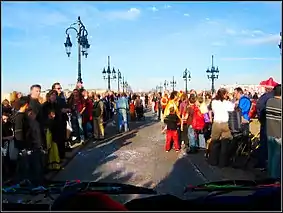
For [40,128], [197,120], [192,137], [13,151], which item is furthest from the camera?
[192,137]

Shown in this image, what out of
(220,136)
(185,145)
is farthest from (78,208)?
(185,145)

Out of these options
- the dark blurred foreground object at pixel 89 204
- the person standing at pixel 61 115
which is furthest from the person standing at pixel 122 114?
the dark blurred foreground object at pixel 89 204

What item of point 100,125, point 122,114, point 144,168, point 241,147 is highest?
point 122,114

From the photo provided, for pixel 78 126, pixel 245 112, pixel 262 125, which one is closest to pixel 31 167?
pixel 262 125

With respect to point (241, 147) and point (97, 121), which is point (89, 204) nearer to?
point (241, 147)

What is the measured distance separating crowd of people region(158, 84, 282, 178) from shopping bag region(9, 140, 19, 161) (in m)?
2.90

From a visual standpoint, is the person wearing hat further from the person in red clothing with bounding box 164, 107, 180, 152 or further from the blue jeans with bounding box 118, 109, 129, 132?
the blue jeans with bounding box 118, 109, 129, 132

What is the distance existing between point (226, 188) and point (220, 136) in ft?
13.5

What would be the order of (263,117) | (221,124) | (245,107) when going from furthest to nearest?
(245,107) → (221,124) → (263,117)

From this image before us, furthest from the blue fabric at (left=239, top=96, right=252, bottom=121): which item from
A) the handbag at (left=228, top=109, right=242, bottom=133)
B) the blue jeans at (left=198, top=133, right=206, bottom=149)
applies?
the blue jeans at (left=198, top=133, right=206, bottom=149)

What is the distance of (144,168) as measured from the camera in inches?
336

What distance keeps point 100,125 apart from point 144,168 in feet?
17.9

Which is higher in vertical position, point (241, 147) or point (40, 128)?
point (40, 128)

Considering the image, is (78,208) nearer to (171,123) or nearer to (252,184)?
(252,184)
